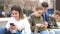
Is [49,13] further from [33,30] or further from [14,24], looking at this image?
[14,24]

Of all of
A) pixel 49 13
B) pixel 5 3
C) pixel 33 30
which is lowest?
pixel 33 30

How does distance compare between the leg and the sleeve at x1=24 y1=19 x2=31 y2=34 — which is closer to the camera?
the leg

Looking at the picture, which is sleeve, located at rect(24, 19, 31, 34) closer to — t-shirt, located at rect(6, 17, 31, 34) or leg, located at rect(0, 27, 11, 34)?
t-shirt, located at rect(6, 17, 31, 34)

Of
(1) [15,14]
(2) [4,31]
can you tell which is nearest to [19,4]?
(1) [15,14]

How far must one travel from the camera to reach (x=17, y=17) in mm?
1312

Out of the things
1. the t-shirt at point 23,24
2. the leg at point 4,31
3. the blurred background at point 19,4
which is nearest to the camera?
the leg at point 4,31

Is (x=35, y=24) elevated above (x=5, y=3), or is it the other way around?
(x=5, y=3)

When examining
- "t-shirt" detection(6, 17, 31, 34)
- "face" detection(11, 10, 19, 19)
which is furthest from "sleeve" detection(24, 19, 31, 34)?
"face" detection(11, 10, 19, 19)

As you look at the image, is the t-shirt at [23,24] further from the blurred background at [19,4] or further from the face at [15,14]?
the blurred background at [19,4]

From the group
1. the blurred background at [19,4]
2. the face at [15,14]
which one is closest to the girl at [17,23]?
the face at [15,14]

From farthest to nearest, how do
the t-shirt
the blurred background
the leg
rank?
the blurred background
the t-shirt
the leg

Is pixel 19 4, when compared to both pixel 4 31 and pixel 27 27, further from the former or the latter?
pixel 4 31

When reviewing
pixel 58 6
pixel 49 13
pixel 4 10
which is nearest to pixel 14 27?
pixel 4 10

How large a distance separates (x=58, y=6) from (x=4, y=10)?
2.52 feet
